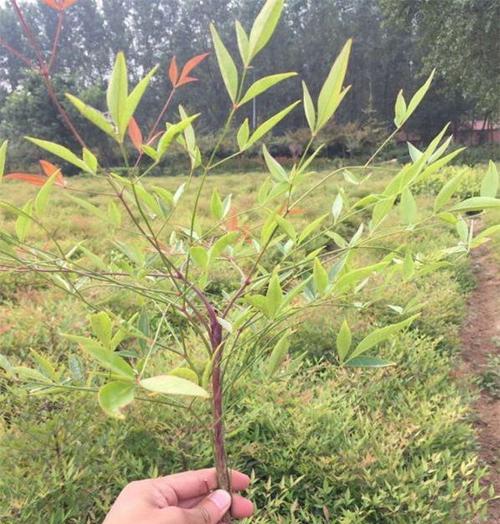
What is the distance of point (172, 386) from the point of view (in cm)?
34

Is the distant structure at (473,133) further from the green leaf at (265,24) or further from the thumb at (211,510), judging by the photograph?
the green leaf at (265,24)

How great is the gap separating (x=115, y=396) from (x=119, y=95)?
0.26 m

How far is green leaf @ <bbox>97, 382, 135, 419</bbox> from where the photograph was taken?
36 centimetres

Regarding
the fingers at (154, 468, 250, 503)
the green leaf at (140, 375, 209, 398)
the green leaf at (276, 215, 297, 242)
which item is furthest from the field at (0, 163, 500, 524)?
the green leaf at (140, 375, 209, 398)

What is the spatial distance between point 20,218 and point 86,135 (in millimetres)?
18908

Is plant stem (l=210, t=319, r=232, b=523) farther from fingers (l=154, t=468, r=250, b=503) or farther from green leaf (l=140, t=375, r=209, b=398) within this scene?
green leaf (l=140, t=375, r=209, b=398)

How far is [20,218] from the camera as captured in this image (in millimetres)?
586

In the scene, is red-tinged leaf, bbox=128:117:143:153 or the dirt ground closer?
red-tinged leaf, bbox=128:117:143:153

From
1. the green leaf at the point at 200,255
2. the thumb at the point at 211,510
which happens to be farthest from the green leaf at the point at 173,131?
the thumb at the point at 211,510

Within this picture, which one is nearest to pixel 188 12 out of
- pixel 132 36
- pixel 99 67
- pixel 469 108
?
pixel 132 36

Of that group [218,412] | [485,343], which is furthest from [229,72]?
[485,343]

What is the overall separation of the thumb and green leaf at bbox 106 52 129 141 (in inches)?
24.6

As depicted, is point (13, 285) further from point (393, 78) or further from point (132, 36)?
point (132, 36)

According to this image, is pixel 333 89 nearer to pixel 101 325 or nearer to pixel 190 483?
pixel 101 325
